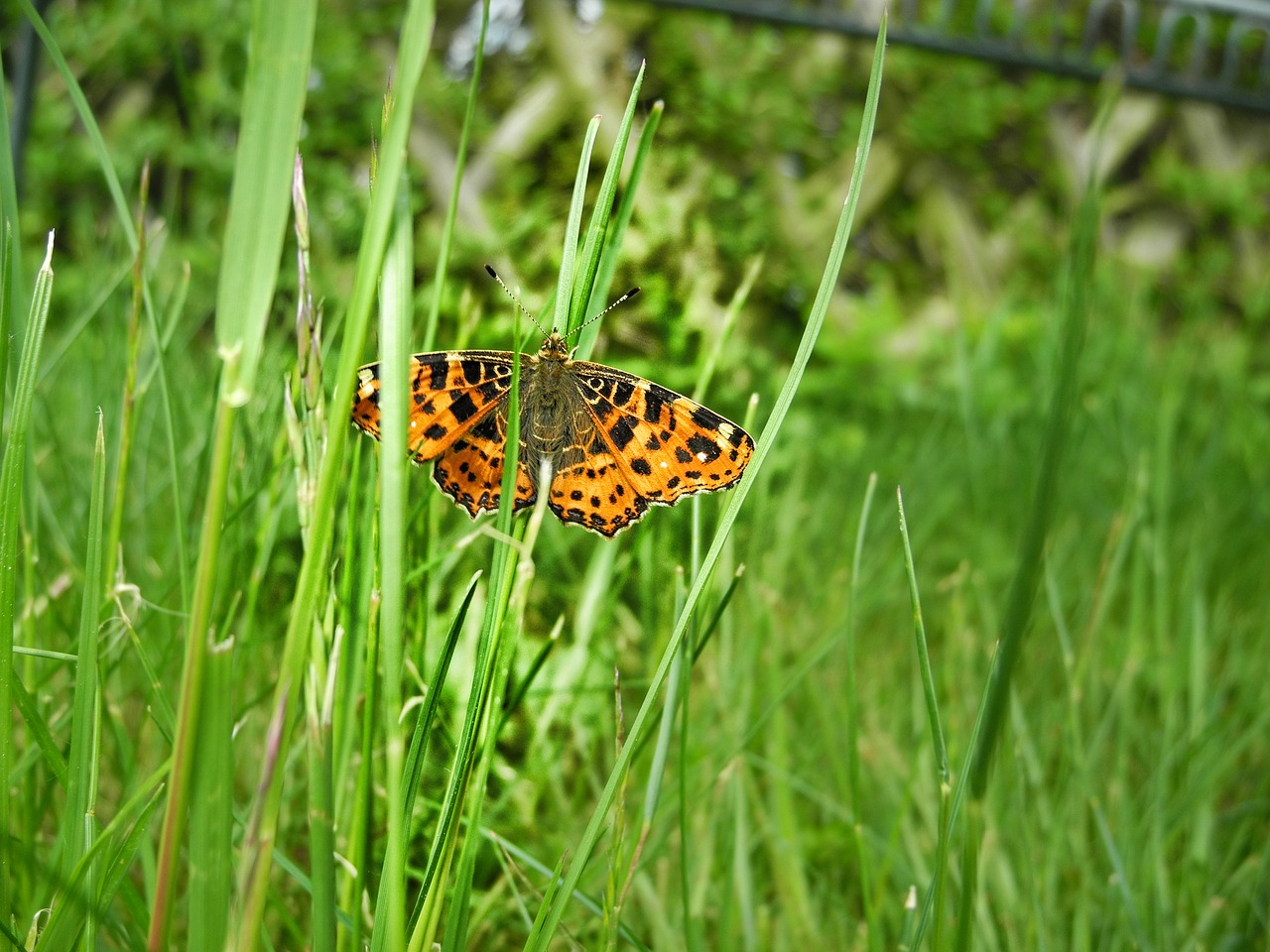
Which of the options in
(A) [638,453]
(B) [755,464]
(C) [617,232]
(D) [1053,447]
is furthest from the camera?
(A) [638,453]

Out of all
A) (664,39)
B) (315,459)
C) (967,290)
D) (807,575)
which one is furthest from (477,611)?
(967,290)

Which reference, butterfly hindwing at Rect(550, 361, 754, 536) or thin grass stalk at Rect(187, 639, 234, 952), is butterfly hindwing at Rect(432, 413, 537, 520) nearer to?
butterfly hindwing at Rect(550, 361, 754, 536)

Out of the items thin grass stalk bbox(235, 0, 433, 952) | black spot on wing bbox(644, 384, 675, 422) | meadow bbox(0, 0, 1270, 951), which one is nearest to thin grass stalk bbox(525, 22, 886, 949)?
meadow bbox(0, 0, 1270, 951)

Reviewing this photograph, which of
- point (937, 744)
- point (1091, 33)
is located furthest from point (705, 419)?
point (1091, 33)

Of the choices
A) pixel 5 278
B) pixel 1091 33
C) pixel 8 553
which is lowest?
pixel 8 553

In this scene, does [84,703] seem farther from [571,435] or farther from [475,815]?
[571,435]

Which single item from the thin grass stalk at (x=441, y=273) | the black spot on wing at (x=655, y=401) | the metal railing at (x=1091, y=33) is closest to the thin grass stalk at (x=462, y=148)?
the thin grass stalk at (x=441, y=273)

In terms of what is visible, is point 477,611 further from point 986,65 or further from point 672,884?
point 986,65

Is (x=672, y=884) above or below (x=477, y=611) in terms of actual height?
below
